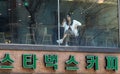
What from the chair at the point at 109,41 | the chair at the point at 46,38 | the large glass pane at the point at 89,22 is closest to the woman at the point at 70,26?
the large glass pane at the point at 89,22

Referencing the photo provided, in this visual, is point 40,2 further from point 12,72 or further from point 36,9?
point 12,72

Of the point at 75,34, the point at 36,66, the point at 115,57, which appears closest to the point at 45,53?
the point at 36,66

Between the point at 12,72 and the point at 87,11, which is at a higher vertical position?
the point at 87,11

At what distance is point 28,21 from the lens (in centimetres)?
1761

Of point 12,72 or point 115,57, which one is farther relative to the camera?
point 115,57

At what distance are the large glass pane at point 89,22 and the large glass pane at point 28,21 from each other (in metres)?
0.47

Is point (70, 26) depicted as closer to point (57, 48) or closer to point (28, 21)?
point (57, 48)

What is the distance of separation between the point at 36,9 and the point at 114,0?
11.0 feet

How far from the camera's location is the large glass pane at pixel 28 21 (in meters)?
17.3

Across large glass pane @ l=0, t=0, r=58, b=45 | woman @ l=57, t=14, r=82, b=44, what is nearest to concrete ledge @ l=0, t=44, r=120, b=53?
large glass pane @ l=0, t=0, r=58, b=45

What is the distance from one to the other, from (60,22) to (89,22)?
1285 millimetres

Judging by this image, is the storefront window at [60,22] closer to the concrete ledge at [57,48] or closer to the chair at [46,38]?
the chair at [46,38]

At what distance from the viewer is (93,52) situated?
1778cm

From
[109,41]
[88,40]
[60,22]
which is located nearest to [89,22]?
[88,40]
